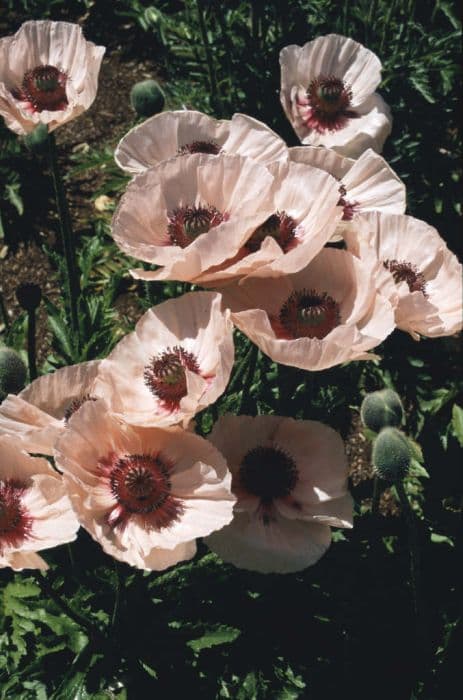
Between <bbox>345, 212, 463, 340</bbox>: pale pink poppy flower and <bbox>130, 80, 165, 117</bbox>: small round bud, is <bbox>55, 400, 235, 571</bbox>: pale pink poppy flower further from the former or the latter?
<bbox>130, 80, 165, 117</bbox>: small round bud

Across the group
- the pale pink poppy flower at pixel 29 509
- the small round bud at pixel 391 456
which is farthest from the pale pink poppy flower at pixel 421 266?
the pale pink poppy flower at pixel 29 509

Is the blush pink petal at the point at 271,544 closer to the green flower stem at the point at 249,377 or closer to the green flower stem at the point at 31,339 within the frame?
the green flower stem at the point at 249,377

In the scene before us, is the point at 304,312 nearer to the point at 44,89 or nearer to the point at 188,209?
the point at 188,209

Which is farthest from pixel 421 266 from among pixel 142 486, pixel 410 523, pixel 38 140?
pixel 38 140

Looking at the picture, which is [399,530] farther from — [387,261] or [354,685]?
[387,261]

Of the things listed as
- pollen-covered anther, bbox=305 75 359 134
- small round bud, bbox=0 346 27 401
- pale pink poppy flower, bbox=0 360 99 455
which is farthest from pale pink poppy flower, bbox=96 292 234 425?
pollen-covered anther, bbox=305 75 359 134

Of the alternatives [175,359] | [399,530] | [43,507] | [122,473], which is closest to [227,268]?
[175,359]
